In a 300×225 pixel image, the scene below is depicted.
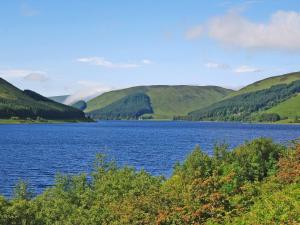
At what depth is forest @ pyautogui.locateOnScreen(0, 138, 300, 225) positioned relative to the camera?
35.2 metres

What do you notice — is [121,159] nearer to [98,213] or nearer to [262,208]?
[98,213]

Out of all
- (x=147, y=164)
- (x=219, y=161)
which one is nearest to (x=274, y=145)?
(x=219, y=161)

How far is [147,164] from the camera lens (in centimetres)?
13825

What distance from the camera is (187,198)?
3925cm

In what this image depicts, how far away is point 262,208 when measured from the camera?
32.9m

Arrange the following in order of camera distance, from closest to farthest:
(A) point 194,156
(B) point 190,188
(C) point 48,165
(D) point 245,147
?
1. (B) point 190,188
2. (A) point 194,156
3. (D) point 245,147
4. (C) point 48,165

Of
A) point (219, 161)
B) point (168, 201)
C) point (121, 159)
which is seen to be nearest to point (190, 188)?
point (168, 201)

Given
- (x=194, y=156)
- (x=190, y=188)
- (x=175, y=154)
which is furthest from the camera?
(x=175, y=154)

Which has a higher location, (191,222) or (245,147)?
(245,147)

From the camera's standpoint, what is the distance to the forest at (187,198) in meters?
35.2

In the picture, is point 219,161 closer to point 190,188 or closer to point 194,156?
point 194,156

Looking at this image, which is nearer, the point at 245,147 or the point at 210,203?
the point at 210,203

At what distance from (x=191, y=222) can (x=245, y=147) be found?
30.8 m

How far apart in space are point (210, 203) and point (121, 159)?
375 ft
